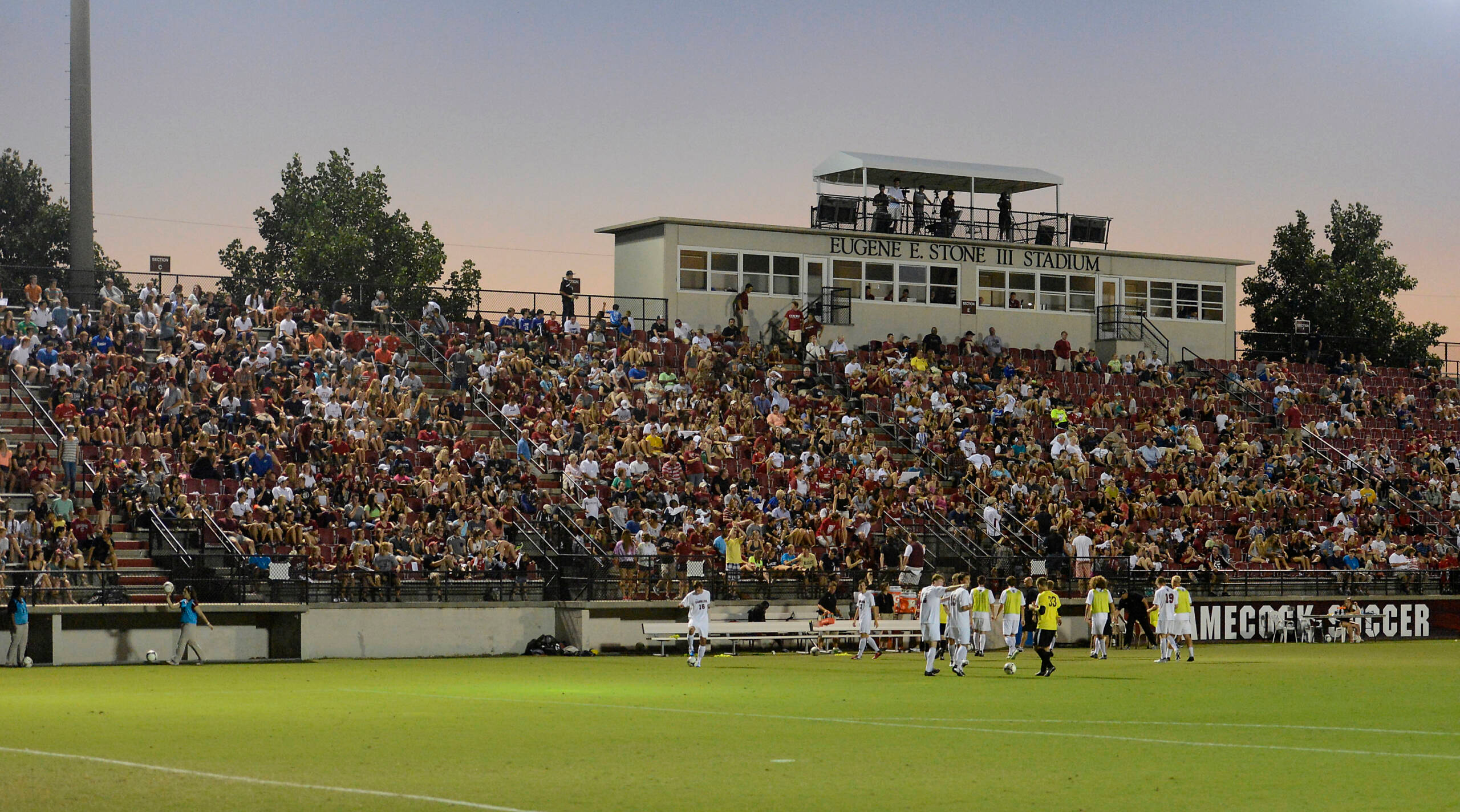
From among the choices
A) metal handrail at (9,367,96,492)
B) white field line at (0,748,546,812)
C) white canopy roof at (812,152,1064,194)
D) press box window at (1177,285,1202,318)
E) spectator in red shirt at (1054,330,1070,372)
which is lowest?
white field line at (0,748,546,812)

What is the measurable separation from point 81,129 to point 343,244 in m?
37.5

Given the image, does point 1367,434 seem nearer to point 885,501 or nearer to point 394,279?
point 885,501

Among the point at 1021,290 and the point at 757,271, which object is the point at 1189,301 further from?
the point at 757,271

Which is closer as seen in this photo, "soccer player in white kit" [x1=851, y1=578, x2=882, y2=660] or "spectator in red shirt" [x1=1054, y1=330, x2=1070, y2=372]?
"soccer player in white kit" [x1=851, y1=578, x2=882, y2=660]

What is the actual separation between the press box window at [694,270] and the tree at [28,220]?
39.7m

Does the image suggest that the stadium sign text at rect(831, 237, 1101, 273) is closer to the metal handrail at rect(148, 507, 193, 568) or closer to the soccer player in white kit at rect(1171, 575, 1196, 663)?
the soccer player in white kit at rect(1171, 575, 1196, 663)

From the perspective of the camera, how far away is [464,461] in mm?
39094

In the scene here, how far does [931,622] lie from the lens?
29.3m

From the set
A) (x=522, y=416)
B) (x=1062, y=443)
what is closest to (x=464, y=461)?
(x=522, y=416)

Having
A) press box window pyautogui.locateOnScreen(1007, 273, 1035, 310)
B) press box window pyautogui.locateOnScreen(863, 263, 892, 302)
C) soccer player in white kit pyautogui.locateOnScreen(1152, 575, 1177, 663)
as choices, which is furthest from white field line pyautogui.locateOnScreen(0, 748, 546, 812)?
press box window pyautogui.locateOnScreen(1007, 273, 1035, 310)

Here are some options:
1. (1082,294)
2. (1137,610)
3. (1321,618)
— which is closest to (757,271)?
(1082,294)

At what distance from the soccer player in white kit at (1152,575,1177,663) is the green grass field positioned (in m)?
3.96

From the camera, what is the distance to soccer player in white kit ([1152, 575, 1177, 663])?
3353 centimetres

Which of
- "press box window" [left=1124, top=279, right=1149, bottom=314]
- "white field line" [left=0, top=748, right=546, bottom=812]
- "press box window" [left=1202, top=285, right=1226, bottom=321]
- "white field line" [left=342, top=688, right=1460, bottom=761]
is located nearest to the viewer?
"white field line" [left=0, top=748, right=546, bottom=812]
